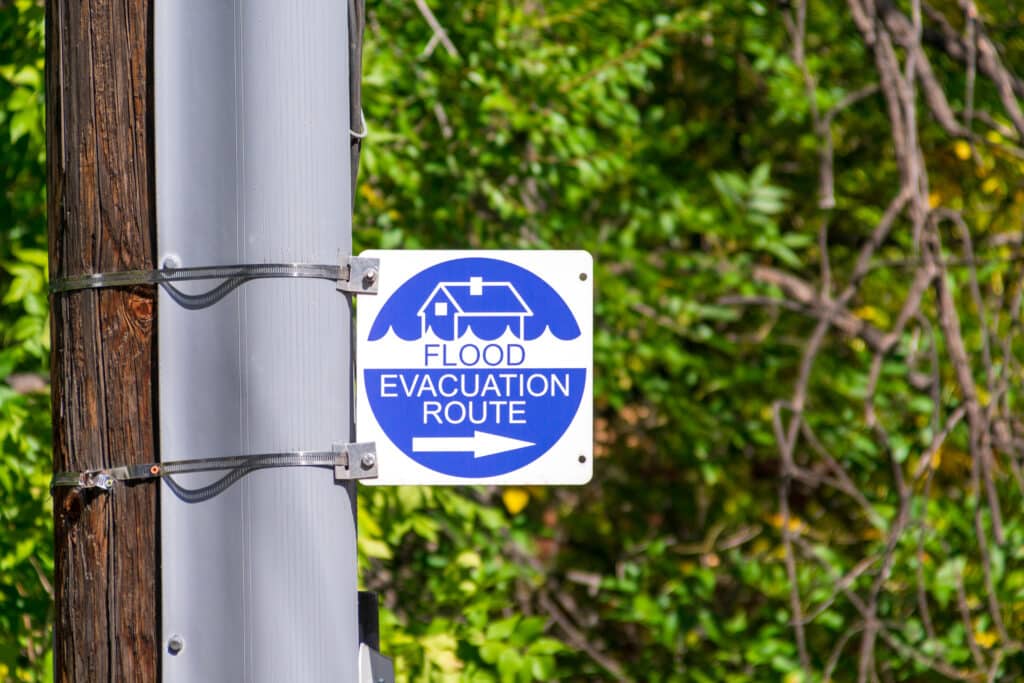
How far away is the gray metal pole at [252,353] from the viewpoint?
5.45 ft

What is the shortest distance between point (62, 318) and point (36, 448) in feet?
6.34

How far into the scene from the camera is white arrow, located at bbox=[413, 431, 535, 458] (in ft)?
6.16

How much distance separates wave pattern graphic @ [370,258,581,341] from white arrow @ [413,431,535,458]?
0.49ft

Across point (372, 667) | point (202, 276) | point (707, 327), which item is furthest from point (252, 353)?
point (707, 327)

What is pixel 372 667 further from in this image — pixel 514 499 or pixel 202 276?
pixel 514 499

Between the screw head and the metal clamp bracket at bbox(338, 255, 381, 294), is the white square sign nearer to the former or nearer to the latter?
the metal clamp bracket at bbox(338, 255, 381, 294)

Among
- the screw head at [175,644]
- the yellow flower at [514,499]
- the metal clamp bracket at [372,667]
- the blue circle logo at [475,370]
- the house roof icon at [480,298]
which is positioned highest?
the house roof icon at [480,298]

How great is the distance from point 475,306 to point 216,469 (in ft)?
1.54

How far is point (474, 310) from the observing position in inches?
75.0

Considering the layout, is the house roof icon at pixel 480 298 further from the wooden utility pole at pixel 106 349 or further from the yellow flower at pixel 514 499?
the yellow flower at pixel 514 499

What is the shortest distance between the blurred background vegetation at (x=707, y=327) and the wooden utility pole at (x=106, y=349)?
6.07 feet

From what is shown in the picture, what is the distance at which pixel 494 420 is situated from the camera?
1901 millimetres

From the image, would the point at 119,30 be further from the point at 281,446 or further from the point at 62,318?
the point at 281,446

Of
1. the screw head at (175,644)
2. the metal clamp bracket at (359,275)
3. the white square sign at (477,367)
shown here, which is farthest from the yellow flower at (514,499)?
the screw head at (175,644)
